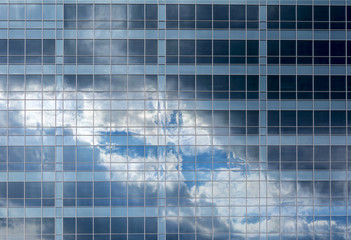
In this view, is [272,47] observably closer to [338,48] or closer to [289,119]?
[338,48]

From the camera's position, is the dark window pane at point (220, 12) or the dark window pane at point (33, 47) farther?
the dark window pane at point (220, 12)

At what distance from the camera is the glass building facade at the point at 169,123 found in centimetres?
2047

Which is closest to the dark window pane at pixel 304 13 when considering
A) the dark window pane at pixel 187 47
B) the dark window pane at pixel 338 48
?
the dark window pane at pixel 338 48

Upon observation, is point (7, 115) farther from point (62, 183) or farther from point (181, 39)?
point (181, 39)

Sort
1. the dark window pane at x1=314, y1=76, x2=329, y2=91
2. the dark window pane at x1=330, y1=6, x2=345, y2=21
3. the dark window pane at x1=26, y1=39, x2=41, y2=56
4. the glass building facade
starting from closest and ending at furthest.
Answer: the glass building facade < the dark window pane at x1=26, y1=39, x2=41, y2=56 < the dark window pane at x1=314, y1=76, x2=329, y2=91 < the dark window pane at x1=330, y1=6, x2=345, y2=21

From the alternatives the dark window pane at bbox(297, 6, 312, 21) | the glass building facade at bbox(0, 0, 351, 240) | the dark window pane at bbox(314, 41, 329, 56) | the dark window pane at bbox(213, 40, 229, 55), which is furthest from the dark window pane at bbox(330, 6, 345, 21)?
the dark window pane at bbox(213, 40, 229, 55)

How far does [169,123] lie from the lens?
20609 mm

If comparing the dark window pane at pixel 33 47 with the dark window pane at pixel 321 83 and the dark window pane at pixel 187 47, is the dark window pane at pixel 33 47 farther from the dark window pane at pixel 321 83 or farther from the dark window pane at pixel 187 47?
the dark window pane at pixel 321 83

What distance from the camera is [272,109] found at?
20656mm

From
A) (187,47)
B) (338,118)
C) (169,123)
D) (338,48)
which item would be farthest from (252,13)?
(169,123)

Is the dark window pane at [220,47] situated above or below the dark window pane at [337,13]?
below

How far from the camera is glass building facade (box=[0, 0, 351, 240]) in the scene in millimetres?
20469


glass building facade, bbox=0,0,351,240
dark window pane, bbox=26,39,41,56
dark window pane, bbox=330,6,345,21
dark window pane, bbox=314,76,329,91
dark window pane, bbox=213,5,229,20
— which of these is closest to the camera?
glass building facade, bbox=0,0,351,240

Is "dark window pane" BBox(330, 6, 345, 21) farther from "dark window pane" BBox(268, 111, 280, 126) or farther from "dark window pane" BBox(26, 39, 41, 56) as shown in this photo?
"dark window pane" BBox(26, 39, 41, 56)
